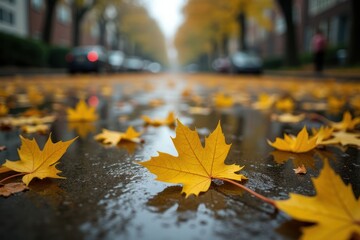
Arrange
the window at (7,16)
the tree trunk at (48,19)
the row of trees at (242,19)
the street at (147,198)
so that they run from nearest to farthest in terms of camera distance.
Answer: the street at (147,198)
the row of trees at (242,19)
the tree trunk at (48,19)
the window at (7,16)

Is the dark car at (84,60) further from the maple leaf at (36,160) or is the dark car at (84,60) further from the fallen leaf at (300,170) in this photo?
the fallen leaf at (300,170)

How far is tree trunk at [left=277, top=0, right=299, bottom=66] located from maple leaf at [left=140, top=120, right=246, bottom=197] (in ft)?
61.2

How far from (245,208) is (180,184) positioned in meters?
0.31

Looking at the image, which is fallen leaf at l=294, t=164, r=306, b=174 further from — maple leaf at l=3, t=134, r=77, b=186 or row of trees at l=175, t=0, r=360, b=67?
row of trees at l=175, t=0, r=360, b=67

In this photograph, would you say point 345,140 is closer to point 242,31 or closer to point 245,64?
point 245,64

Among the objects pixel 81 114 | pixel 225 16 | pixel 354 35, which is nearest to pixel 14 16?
pixel 225 16

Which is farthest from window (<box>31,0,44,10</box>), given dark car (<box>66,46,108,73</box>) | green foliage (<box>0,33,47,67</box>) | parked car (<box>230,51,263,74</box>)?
parked car (<box>230,51,263,74</box>)

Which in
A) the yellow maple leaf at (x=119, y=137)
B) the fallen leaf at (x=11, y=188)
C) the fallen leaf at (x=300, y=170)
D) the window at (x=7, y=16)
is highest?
the window at (x=7, y=16)

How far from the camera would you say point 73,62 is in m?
16.6

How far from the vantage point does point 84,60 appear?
55.5ft

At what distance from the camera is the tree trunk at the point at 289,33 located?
720 inches

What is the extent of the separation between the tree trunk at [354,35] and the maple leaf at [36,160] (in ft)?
47.1

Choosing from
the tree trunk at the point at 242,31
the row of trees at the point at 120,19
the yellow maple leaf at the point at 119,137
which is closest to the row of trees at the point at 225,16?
the tree trunk at the point at 242,31

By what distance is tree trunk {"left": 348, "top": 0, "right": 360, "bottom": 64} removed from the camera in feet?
43.5
